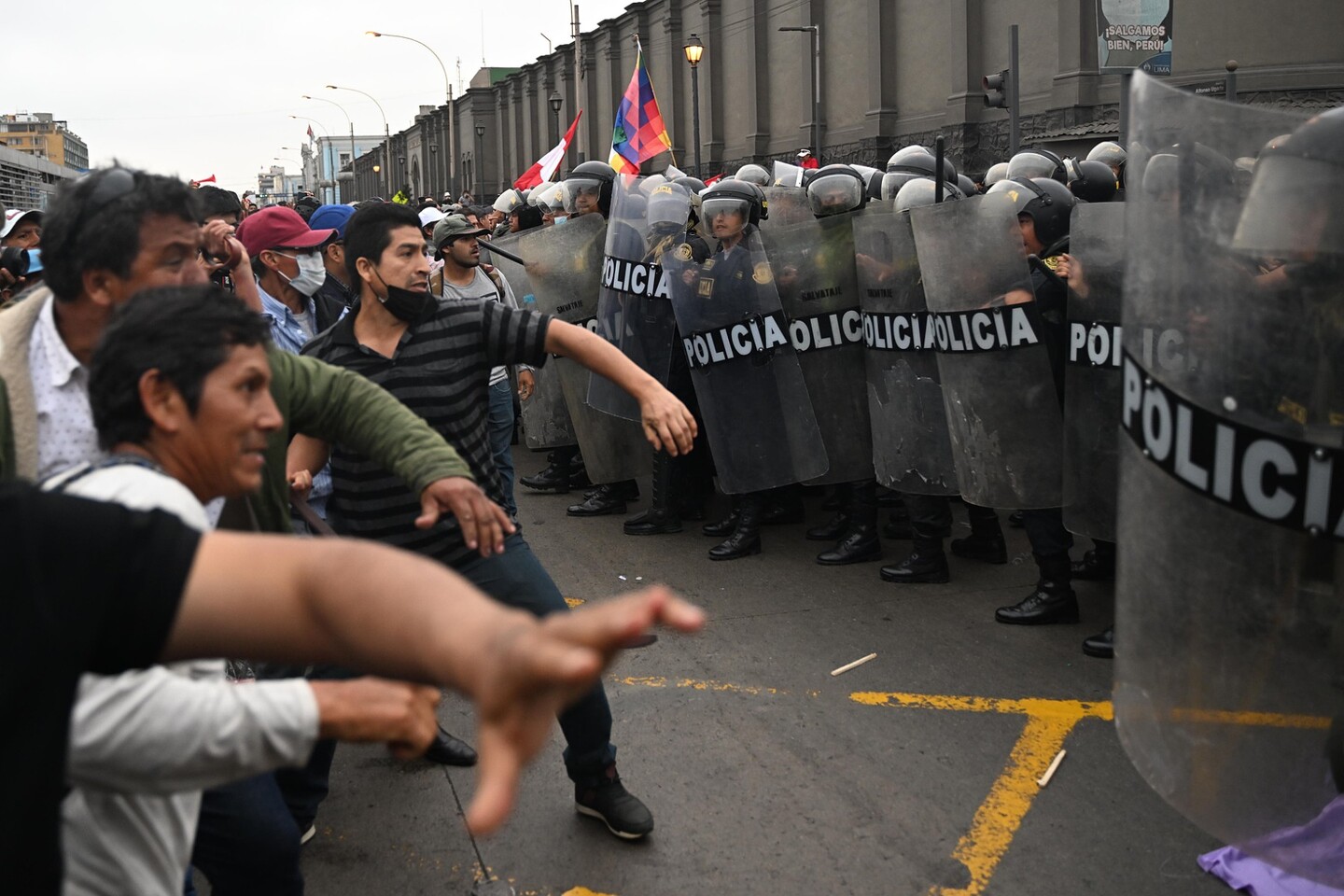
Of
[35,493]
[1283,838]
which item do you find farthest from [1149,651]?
[35,493]

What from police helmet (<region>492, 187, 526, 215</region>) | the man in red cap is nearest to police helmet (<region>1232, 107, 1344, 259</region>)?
the man in red cap

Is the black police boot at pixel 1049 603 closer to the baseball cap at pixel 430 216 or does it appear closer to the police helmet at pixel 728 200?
the police helmet at pixel 728 200

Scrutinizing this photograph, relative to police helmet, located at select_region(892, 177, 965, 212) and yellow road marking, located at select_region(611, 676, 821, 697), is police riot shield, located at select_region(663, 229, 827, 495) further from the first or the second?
yellow road marking, located at select_region(611, 676, 821, 697)

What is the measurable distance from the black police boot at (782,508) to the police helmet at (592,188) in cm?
205

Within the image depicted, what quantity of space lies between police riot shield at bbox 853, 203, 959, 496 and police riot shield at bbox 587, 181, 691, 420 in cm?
114

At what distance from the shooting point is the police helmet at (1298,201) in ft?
7.54

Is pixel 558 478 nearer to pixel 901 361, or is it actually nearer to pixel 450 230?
pixel 450 230

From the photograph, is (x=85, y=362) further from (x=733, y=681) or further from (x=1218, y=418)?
(x=733, y=681)

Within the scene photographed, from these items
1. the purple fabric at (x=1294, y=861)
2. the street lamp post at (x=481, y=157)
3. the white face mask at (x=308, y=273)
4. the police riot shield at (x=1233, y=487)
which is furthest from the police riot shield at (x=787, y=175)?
the street lamp post at (x=481, y=157)

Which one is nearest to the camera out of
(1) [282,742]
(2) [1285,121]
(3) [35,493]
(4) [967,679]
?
(3) [35,493]

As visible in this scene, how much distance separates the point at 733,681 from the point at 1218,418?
9.53 ft

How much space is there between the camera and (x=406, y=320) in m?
3.69

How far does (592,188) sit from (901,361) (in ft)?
9.51

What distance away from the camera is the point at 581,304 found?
7.77 metres
